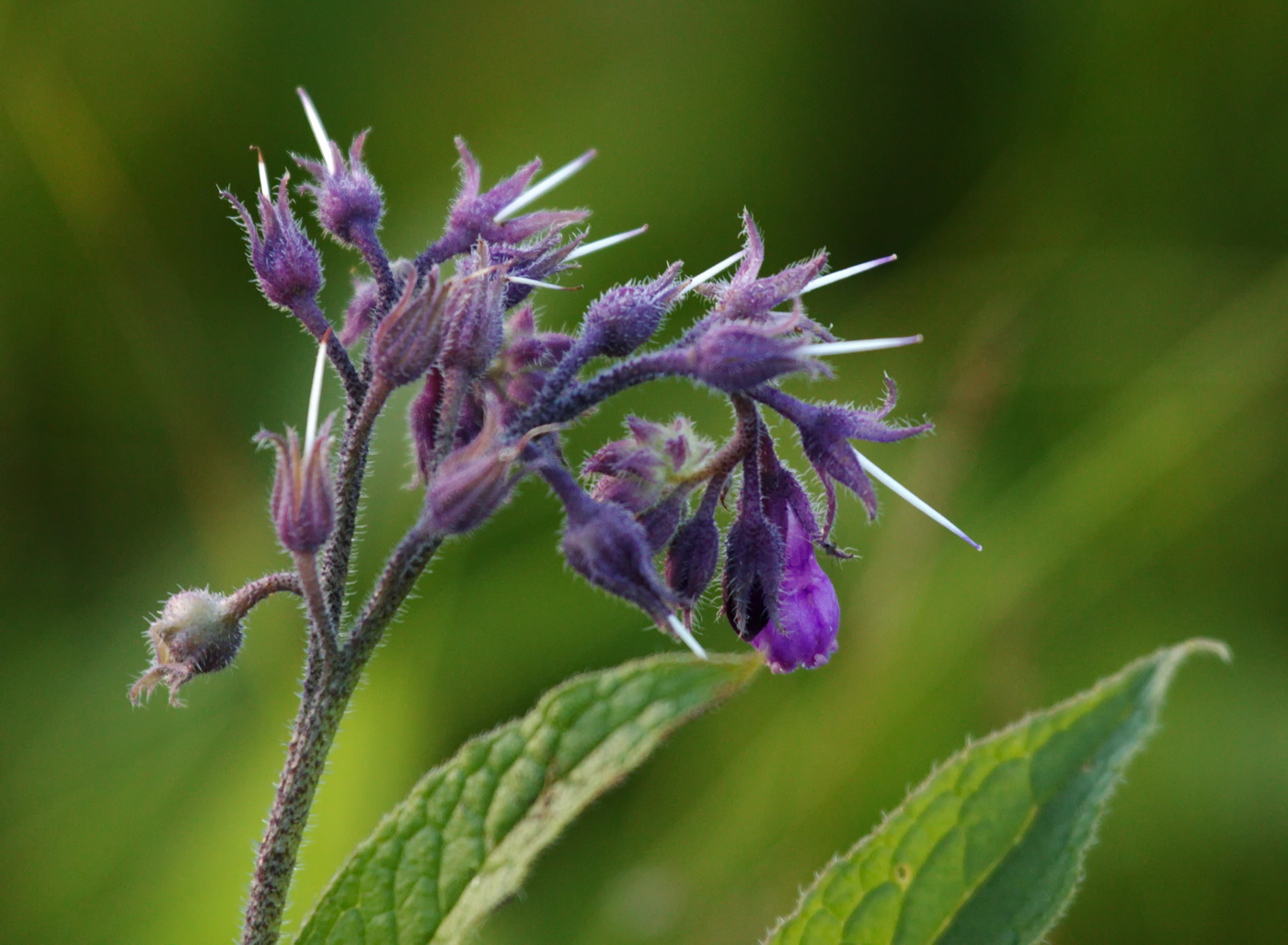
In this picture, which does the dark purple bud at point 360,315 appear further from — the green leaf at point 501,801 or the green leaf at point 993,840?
the green leaf at point 993,840

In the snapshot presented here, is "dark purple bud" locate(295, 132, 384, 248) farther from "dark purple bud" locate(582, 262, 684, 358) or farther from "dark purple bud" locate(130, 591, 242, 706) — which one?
"dark purple bud" locate(130, 591, 242, 706)

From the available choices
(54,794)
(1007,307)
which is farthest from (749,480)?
(54,794)

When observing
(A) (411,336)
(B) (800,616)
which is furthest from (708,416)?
(A) (411,336)

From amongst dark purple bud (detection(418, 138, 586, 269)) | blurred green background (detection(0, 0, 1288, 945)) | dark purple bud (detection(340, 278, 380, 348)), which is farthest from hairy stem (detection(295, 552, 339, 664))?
blurred green background (detection(0, 0, 1288, 945))

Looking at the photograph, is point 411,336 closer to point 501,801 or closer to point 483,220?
point 483,220

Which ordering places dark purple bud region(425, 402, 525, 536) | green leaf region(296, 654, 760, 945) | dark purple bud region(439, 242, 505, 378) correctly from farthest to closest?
green leaf region(296, 654, 760, 945) < dark purple bud region(439, 242, 505, 378) < dark purple bud region(425, 402, 525, 536)

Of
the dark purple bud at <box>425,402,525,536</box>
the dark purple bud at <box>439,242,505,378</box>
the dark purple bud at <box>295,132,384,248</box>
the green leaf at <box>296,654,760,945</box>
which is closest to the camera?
the dark purple bud at <box>425,402,525,536</box>

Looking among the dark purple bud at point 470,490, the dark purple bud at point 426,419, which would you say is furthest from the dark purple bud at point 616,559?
the dark purple bud at point 426,419
